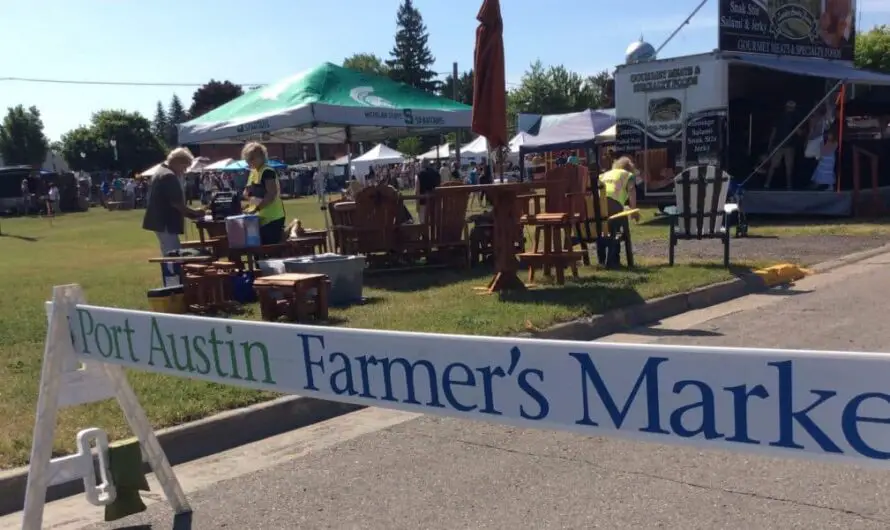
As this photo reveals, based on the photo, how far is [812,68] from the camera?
1953 cm

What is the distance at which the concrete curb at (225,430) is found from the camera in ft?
14.8

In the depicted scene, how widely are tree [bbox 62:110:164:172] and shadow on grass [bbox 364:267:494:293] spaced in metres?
68.3

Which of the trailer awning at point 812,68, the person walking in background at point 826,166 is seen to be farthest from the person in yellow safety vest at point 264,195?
the person walking in background at point 826,166

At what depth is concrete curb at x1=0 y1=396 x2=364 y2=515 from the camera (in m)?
4.50

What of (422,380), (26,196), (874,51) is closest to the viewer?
(422,380)

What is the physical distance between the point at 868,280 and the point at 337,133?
10.8 metres

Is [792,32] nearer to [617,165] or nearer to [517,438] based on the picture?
[617,165]

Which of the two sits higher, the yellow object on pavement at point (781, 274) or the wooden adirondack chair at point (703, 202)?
the wooden adirondack chair at point (703, 202)

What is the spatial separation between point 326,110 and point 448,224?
8.56 ft

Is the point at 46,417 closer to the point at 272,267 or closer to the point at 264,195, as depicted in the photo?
the point at 272,267

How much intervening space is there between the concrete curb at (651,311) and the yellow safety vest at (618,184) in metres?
1.99

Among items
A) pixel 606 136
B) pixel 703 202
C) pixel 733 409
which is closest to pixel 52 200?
pixel 606 136

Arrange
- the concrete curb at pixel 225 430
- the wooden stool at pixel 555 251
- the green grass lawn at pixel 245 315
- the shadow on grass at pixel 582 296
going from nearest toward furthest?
the concrete curb at pixel 225 430, the green grass lawn at pixel 245 315, the shadow on grass at pixel 582 296, the wooden stool at pixel 555 251

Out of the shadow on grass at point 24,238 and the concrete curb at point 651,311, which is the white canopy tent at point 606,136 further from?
the shadow on grass at point 24,238
